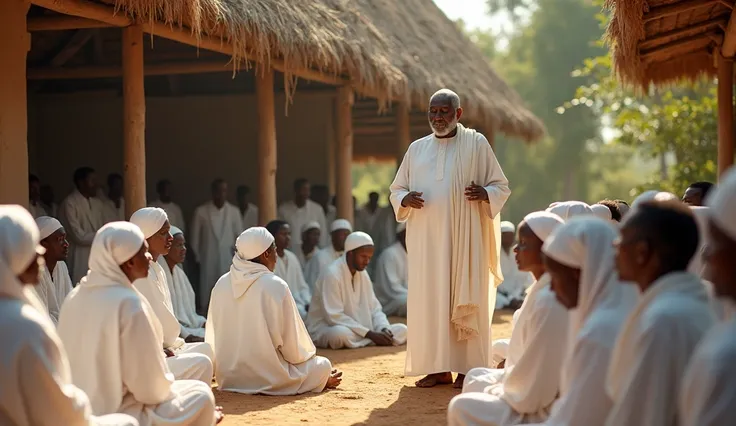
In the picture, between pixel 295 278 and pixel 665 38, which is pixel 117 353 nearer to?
pixel 295 278

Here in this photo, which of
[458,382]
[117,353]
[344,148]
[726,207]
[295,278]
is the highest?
[344,148]

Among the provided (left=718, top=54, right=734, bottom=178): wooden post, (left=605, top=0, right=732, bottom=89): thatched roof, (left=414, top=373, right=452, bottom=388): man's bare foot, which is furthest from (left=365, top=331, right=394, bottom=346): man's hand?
(left=718, top=54, right=734, bottom=178): wooden post

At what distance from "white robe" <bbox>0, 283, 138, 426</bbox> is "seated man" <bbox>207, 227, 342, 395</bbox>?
3.25 metres

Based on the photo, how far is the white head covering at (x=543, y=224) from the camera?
4840 mm

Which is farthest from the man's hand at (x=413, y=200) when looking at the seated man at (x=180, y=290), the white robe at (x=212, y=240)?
the white robe at (x=212, y=240)

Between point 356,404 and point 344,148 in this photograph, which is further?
point 344,148

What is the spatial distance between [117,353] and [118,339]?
2.6 inches

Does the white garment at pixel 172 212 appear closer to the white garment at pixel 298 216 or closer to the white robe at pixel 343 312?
the white garment at pixel 298 216

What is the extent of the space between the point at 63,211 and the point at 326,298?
9.64ft

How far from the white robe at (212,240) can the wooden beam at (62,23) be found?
4389 mm

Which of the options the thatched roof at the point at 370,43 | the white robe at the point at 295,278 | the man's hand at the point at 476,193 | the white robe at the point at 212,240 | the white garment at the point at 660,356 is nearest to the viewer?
the white garment at the point at 660,356

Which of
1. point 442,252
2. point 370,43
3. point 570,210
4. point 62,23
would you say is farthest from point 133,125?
point 370,43

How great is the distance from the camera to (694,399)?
282 cm

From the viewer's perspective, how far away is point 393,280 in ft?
43.3
